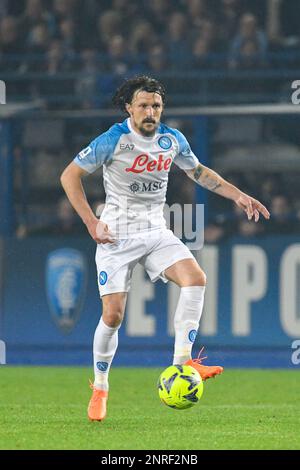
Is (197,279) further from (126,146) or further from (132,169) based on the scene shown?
(126,146)

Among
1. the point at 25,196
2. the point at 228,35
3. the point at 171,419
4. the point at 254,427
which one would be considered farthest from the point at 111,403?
the point at 228,35

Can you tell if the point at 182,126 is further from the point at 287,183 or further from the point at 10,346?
the point at 10,346

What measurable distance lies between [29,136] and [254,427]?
21.8 ft

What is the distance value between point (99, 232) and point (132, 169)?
529mm

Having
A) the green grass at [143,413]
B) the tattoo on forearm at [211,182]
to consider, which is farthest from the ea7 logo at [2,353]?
the tattoo on forearm at [211,182]

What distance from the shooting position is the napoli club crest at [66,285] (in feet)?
42.7

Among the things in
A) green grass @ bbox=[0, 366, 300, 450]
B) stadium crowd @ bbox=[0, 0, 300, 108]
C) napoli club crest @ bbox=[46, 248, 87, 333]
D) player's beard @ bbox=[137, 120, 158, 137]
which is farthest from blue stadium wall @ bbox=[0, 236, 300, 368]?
player's beard @ bbox=[137, 120, 158, 137]

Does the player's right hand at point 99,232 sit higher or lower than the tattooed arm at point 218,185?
lower

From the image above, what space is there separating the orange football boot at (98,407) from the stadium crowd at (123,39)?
6678mm

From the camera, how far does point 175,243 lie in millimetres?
8055

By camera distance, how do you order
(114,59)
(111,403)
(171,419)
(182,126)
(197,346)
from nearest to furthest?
(171,419) < (111,403) < (197,346) < (182,126) < (114,59)

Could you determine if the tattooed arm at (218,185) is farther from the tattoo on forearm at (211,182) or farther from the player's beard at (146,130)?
the player's beard at (146,130)

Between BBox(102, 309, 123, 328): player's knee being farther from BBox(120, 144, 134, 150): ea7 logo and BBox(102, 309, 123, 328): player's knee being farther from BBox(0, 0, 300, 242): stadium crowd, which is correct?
BBox(0, 0, 300, 242): stadium crowd

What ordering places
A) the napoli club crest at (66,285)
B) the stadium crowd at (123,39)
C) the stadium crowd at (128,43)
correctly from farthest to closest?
1. the stadium crowd at (123,39)
2. the stadium crowd at (128,43)
3. the napoli club crest at (66,285)
